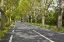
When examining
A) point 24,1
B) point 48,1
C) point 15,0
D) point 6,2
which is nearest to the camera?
point 6,2

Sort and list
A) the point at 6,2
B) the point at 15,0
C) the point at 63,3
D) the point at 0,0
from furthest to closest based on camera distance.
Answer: the point at 15,0, the point at 6,2, the point at 63,3, the point at 0,0

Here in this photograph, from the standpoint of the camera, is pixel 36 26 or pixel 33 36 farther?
pixel 36 26

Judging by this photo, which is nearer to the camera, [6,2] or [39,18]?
[6,2]

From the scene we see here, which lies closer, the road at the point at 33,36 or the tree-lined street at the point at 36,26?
the road at the point at 33,36

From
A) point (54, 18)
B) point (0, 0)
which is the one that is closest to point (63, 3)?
point (0, 0)

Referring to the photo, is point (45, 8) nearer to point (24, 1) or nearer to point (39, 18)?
point (39, 18)

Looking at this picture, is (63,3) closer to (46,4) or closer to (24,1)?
(46,4)

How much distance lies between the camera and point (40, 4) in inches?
2395

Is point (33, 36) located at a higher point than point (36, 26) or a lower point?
higher

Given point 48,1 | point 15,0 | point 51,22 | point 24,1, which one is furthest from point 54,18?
point 24,1

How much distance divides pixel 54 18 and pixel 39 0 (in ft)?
24.1

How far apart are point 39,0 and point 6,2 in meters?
13.6

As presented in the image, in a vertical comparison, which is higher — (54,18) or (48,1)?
(48,1)

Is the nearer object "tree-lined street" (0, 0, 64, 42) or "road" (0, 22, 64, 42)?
"road" (0, 22, 64, 42)
